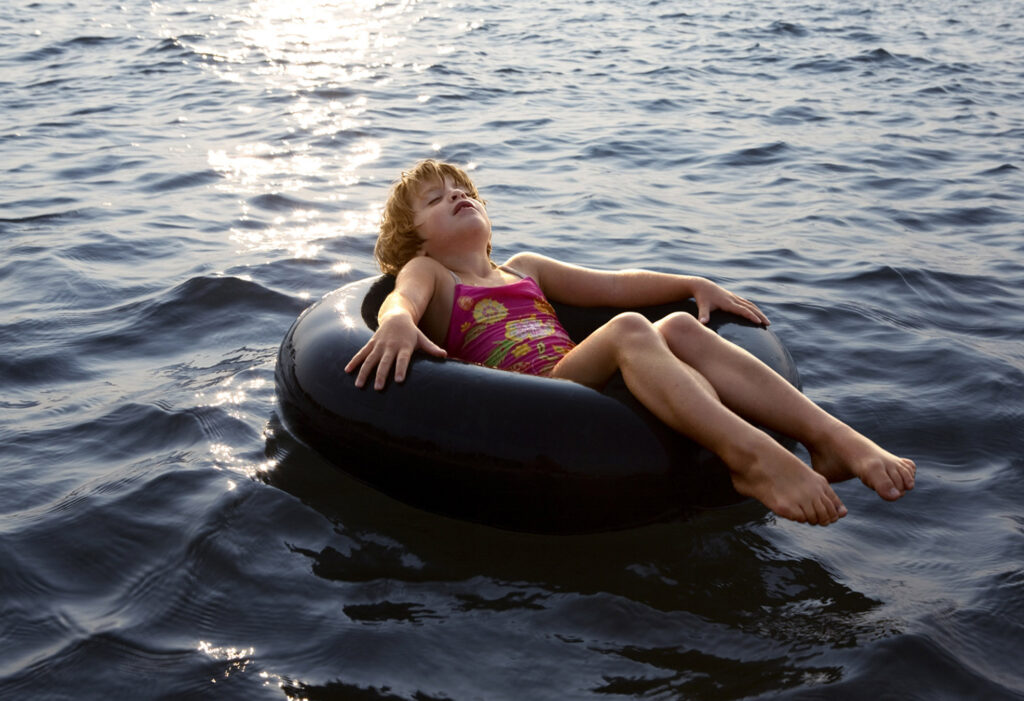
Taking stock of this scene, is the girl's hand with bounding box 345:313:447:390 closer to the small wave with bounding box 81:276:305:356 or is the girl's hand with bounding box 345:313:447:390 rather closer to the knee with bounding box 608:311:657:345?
the knee with bounding box 608:311:657:345

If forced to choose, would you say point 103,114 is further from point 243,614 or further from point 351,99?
point 243,614

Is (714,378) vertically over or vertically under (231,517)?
over

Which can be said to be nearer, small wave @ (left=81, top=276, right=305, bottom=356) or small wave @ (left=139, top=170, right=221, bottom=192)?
small wave @ (left=81, top=276, right=305, bottom=356)

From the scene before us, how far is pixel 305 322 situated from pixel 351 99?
22.8ft

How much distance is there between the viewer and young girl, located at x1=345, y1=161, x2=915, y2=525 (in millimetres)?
3184

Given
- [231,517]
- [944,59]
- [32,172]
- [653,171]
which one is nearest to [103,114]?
[32,172]

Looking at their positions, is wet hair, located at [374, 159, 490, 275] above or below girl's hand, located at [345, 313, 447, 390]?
above

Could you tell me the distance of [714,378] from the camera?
11.4 ft

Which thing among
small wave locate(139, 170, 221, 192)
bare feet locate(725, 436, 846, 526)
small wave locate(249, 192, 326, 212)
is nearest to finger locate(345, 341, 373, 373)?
bare feet locate(725, 436, 846, 526)

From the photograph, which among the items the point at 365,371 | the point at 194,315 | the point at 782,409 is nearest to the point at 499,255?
the point at 194,315

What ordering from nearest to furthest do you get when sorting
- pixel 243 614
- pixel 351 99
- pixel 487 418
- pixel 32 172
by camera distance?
pixel 243 614 < pixel 487 418 < pixel 32 172 < pixel 351 99

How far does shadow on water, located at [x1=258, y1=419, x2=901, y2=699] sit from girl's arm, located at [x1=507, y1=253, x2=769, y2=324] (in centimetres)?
80

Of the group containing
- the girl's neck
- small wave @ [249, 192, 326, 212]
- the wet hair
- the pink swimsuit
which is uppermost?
the wet hair

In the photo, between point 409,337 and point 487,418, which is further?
point 409,337
